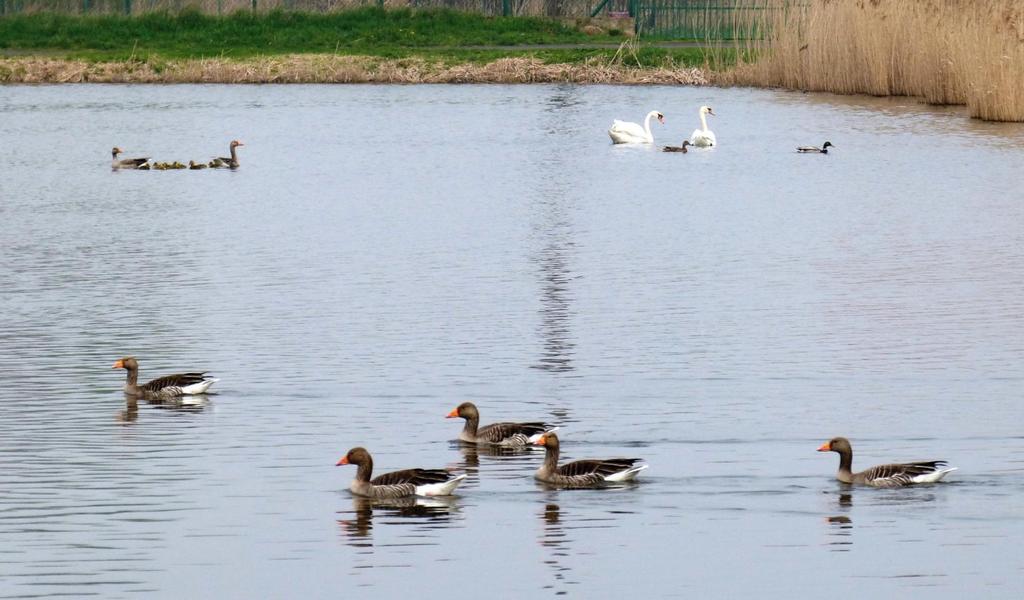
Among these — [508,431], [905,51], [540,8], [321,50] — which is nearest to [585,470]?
[508,431]

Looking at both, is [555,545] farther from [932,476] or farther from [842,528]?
[932,476]

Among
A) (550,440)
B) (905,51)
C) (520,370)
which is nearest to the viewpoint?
(550,440)

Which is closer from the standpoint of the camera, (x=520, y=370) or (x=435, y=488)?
(x=435, y=488)

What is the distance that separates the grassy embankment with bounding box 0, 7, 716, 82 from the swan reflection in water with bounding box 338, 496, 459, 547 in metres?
46.4

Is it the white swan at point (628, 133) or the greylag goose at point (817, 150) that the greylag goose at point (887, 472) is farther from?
the white swan at point (628, 133)

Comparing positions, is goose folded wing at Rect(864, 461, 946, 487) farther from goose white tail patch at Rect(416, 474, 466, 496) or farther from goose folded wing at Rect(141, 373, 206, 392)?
goose folded wing at Rect(141, 373, 206, 392)

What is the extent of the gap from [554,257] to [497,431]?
36.8ft

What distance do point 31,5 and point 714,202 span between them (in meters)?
45.1

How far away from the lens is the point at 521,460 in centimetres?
1500

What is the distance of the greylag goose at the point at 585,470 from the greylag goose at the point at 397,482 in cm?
69

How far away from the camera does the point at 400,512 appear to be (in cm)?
1364

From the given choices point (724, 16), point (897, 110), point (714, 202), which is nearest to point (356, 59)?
point (724, 16)

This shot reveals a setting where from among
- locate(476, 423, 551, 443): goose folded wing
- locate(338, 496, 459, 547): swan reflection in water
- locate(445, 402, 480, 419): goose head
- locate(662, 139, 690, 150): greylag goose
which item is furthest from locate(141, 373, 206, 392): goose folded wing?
locate(662, 139, 690, 150): greylag goose

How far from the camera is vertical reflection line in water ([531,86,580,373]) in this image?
750 inches
